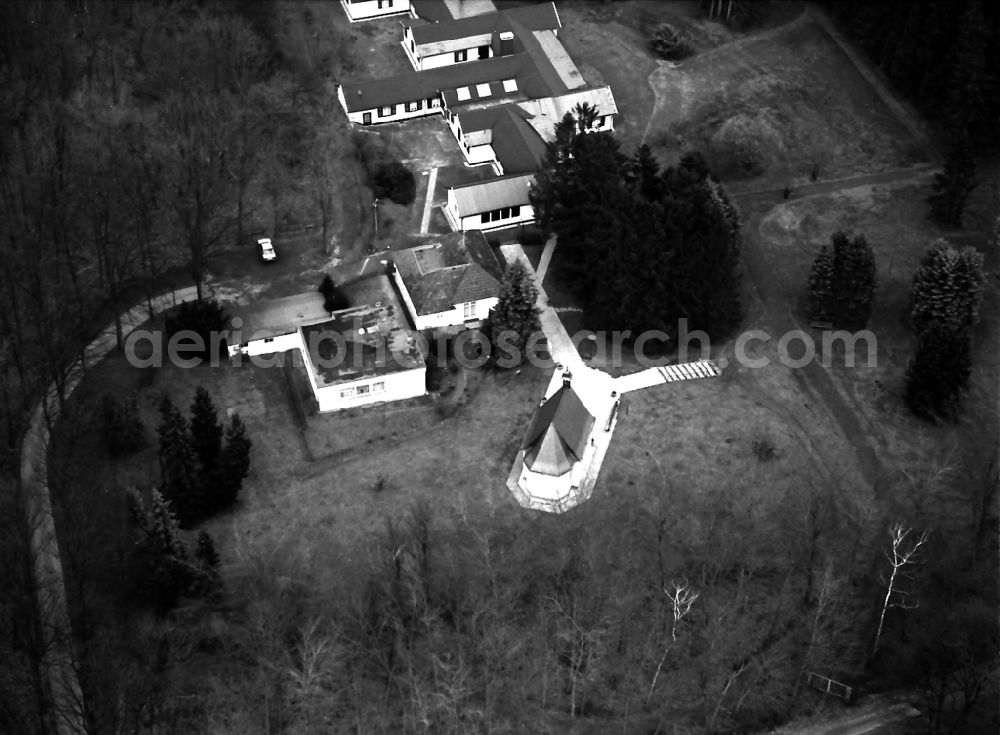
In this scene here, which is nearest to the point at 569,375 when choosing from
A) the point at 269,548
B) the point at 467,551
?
the point at 467,551

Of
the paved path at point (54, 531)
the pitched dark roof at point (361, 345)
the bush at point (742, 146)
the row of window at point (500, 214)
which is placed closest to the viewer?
the paved path at point (54, 531)

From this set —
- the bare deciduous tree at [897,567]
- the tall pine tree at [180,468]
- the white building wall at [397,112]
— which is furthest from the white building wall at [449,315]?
the bare deciduous tree at [897,567]

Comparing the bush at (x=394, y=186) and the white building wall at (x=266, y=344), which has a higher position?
the bush at (x=394, y=186)

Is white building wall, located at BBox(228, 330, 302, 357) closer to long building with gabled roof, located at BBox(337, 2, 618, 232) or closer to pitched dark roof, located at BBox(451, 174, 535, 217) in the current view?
long building with gabled roof, located at BBox(337, 2, 618, 232)

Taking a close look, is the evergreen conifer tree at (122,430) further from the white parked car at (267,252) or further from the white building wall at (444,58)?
the white building wall at (444,58)

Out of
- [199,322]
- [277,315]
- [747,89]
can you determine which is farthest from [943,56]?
[199,322]

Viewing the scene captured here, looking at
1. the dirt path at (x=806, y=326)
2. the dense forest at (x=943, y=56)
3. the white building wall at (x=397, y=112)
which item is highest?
the dense forest at (x=943, y=56)

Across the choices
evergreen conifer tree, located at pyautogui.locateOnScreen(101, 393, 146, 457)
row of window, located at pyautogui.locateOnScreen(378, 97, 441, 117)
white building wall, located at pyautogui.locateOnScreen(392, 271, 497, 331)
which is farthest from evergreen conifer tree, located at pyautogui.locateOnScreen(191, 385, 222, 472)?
row of window, located at pyautogui.locateOnScreen(378, 97, 441, 117)
